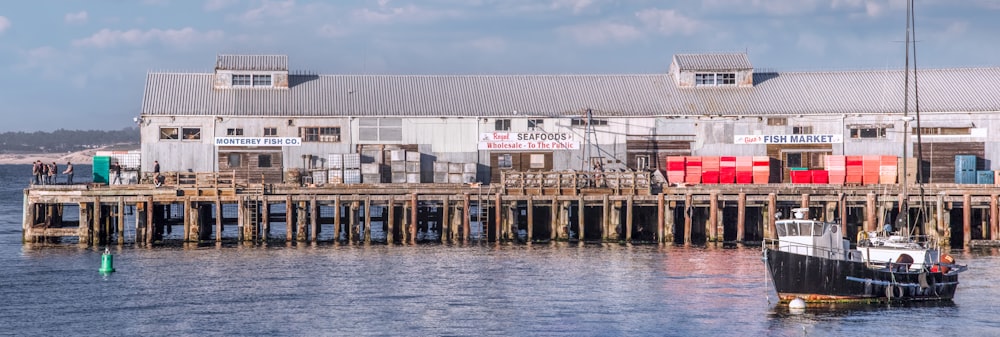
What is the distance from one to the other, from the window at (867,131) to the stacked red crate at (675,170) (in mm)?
10912

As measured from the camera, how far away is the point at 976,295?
180 ft

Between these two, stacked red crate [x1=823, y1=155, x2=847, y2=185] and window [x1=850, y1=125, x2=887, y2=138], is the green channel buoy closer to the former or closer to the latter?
stacked red crate [x1=823, y1=155, x2=847, y2=185]

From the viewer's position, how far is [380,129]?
8106cm

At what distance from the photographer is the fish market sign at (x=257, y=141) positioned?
3157 inches

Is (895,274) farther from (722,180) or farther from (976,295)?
(722,180)

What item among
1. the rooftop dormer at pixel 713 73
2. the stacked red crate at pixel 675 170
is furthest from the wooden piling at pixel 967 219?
the rooftop dormer at pixel 713 73

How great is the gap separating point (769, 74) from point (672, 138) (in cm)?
1137

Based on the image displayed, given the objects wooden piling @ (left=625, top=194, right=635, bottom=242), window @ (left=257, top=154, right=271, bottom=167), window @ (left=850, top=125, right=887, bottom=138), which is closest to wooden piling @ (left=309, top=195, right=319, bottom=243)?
window @ (left=257, top=154, right=271, bottom=167)

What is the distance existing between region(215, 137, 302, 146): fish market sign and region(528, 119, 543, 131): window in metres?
13.4

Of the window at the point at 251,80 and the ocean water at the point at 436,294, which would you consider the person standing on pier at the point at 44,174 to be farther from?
the window at the point at 251,80

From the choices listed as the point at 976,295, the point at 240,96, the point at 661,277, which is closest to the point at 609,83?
the point at 240,96

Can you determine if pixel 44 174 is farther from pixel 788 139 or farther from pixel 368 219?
pixel 788 139

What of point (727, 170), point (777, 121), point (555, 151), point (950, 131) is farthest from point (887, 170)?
point (555, 151)

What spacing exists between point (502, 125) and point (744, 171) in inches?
560
